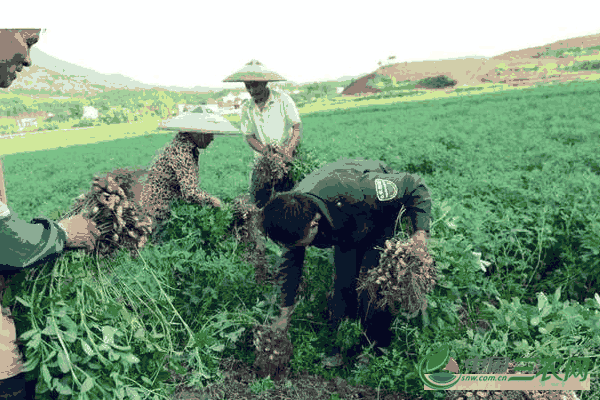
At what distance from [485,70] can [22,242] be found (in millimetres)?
47649

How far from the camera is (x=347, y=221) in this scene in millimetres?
2221

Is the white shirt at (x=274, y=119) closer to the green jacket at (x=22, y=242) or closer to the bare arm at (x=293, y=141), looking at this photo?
the bare arm at (x=293, y=141)

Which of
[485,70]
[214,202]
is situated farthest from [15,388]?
[485,70]

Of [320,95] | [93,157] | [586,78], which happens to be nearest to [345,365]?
[93,157]

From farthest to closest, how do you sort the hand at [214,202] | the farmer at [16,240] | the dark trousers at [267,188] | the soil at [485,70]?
the soil at [485,70]
the hand at [214,202]
the dark trousers at [267,188]
the farmer at [16,240]

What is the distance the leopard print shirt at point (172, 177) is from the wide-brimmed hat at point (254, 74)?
2.59ft

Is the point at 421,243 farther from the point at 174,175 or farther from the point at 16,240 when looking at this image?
the point at 174,175

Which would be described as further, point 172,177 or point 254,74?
point 254,74

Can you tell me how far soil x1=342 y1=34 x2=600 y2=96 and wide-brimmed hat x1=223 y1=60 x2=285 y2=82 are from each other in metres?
27.7

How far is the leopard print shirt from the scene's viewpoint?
9.93 feet

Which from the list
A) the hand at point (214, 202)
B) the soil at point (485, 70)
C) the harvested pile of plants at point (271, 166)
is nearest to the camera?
the harvested pile of plants at point (271, 166)

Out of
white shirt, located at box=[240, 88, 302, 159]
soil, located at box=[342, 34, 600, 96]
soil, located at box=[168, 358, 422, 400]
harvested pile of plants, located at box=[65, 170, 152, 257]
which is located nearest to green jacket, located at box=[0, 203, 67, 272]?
harvested pile of plants, located at box=[65, 170, 152, 257]

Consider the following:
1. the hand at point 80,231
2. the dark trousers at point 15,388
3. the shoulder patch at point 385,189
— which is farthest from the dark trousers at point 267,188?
the dark trousers at point 15,388

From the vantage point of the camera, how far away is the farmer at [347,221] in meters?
2.00
